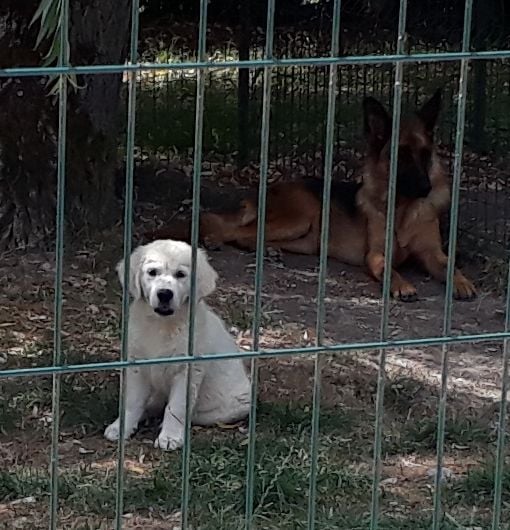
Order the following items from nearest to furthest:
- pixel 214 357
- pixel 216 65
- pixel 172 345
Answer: pixel 216 65 < pixel 214 357 < pixel 172 345

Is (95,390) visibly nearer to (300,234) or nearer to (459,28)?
(300,234)

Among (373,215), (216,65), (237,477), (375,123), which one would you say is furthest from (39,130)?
(216,65)

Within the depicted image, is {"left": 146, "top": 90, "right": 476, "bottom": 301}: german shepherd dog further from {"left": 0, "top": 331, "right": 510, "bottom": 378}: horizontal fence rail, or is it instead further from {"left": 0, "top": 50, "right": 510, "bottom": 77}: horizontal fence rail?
{"left": 0, "top": 50, "right": 510, "bottom": 77}: horizontal fence rail

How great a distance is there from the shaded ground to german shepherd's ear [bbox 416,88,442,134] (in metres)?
1.01

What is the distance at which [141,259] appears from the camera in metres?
5.02

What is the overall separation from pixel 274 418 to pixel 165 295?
0.61 m

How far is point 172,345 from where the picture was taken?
5.00 m

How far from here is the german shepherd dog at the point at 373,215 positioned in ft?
24.7

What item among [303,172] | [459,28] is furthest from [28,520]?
[459,28]

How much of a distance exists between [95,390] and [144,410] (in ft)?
0.81

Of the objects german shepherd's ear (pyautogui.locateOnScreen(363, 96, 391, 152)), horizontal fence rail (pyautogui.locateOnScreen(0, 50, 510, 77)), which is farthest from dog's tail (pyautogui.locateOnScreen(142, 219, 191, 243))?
horizontal fence rail (pyautogui.locateOnScreen(0, 50, 510, 77))

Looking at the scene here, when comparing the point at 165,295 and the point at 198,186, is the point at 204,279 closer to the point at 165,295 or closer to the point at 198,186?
the point at 165,295

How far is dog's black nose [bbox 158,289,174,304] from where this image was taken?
16.0 ft

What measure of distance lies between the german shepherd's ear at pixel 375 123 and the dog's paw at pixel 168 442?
304 cm
